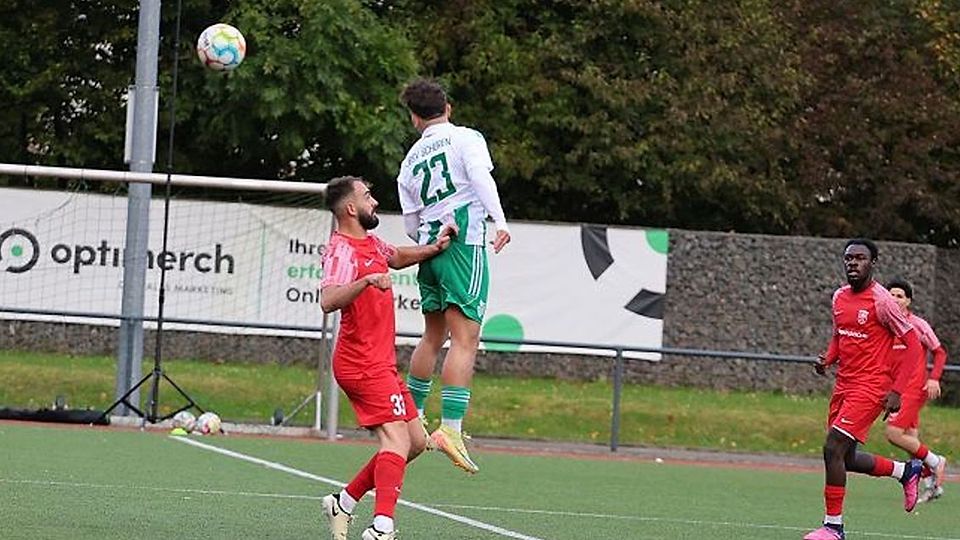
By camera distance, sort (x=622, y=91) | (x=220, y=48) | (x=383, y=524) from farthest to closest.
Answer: (x=622, y=91) → (x=220, y=48) → (x=383, y=524)

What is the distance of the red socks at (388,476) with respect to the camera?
10344mm

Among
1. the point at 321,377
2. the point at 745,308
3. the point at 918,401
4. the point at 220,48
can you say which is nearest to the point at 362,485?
the point at 918,401

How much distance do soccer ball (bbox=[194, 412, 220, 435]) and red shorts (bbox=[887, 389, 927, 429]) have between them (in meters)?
6.99

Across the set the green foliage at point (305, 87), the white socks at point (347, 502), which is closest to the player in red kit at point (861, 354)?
the white socks at point (347, 502)

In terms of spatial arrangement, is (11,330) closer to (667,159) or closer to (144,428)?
(144,428)

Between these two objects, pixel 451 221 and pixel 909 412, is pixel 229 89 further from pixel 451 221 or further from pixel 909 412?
pixel 451 221

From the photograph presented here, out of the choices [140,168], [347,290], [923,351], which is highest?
[140,168]

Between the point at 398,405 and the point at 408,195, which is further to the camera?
the point at 408,195

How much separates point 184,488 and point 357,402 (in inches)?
154

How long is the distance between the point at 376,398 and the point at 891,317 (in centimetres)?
501

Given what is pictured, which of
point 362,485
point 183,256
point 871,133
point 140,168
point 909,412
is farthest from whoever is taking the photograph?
point 871,133

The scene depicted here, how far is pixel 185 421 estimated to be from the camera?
21422mm

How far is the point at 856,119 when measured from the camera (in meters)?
35.0

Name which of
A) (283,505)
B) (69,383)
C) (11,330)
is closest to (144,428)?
(69,383)
